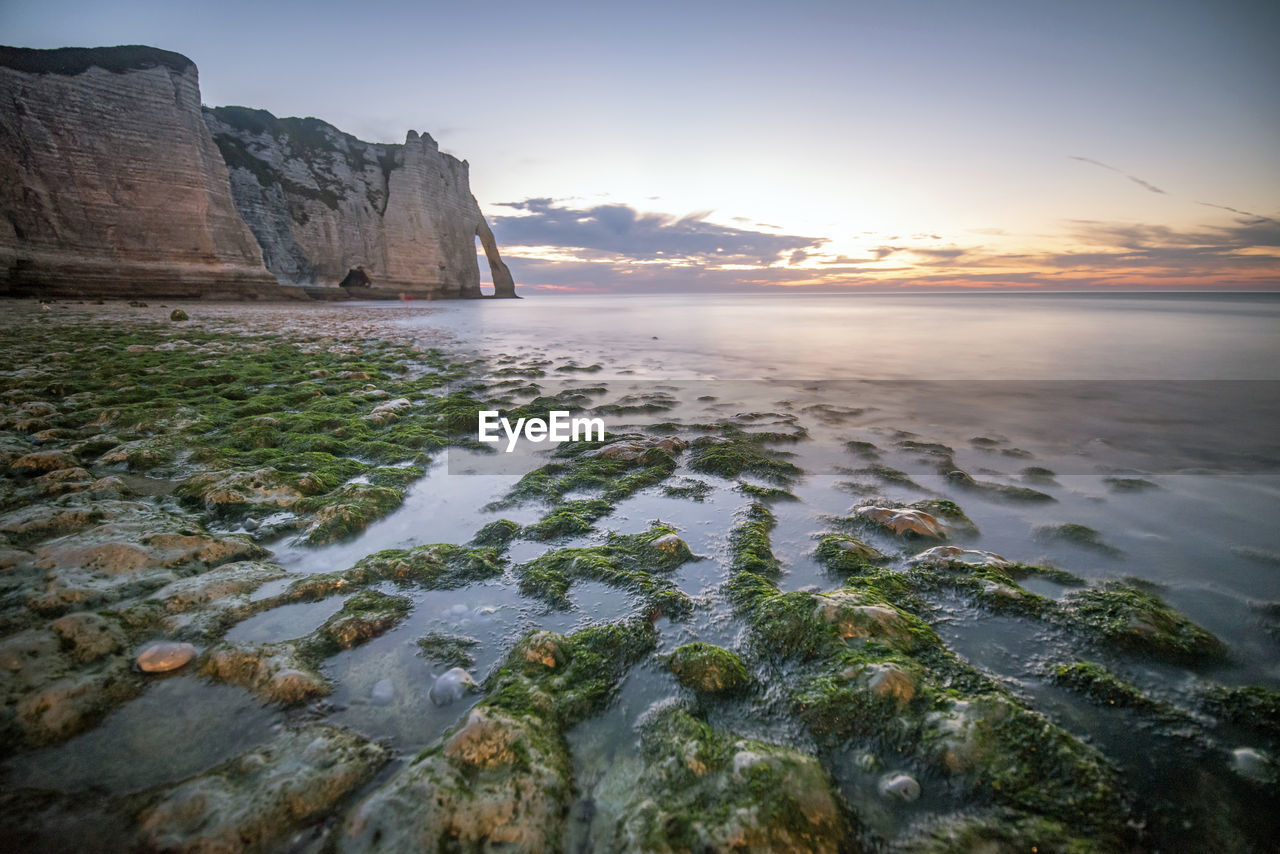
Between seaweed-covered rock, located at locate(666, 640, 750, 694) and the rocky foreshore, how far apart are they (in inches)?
0.5

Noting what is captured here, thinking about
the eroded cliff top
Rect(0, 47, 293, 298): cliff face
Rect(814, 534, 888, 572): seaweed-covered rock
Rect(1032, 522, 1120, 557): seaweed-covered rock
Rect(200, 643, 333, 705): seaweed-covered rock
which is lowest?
Rect(200, 643, 333, 705): seaweed-covered rock

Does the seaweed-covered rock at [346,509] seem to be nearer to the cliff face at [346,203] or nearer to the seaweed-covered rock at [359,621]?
the seaweed-covered rock at [359,621]

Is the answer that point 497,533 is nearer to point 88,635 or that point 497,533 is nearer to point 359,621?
point 359,621

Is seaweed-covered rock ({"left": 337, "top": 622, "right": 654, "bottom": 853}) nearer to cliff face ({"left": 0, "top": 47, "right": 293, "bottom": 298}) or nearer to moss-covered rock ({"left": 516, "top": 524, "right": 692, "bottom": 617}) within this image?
moss-covered rock ({"left": 516, "top": 524, "right": 692, "bottom": 617})

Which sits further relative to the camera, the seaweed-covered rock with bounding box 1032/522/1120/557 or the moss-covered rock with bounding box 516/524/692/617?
the seaweed-covered rock with bounding box 1032/522/1120/557

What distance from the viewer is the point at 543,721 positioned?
1941 mm

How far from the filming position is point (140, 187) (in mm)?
29297

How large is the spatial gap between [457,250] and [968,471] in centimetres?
6393

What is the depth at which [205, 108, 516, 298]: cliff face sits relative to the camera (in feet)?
143

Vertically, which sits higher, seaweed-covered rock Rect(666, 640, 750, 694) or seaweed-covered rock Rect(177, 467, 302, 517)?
seaweed-covered rock Rect(177, 467, 302, 517)

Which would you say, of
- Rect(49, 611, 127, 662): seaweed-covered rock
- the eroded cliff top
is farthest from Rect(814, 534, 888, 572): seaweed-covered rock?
the eroded cliff top

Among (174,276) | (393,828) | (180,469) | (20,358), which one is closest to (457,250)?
(174,276)

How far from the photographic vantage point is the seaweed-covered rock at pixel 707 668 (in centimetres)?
219

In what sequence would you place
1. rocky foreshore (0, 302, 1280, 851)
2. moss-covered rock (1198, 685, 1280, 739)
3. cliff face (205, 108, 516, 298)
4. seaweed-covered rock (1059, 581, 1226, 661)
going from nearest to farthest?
rocky foreshore (0, 302, 1280, 851) < moss-covered rock (1198, 685, 1280, 739) < seaweed-covered rock (1059, 581, 1226, 661) < cliff face (205, 108, 516, 298)
